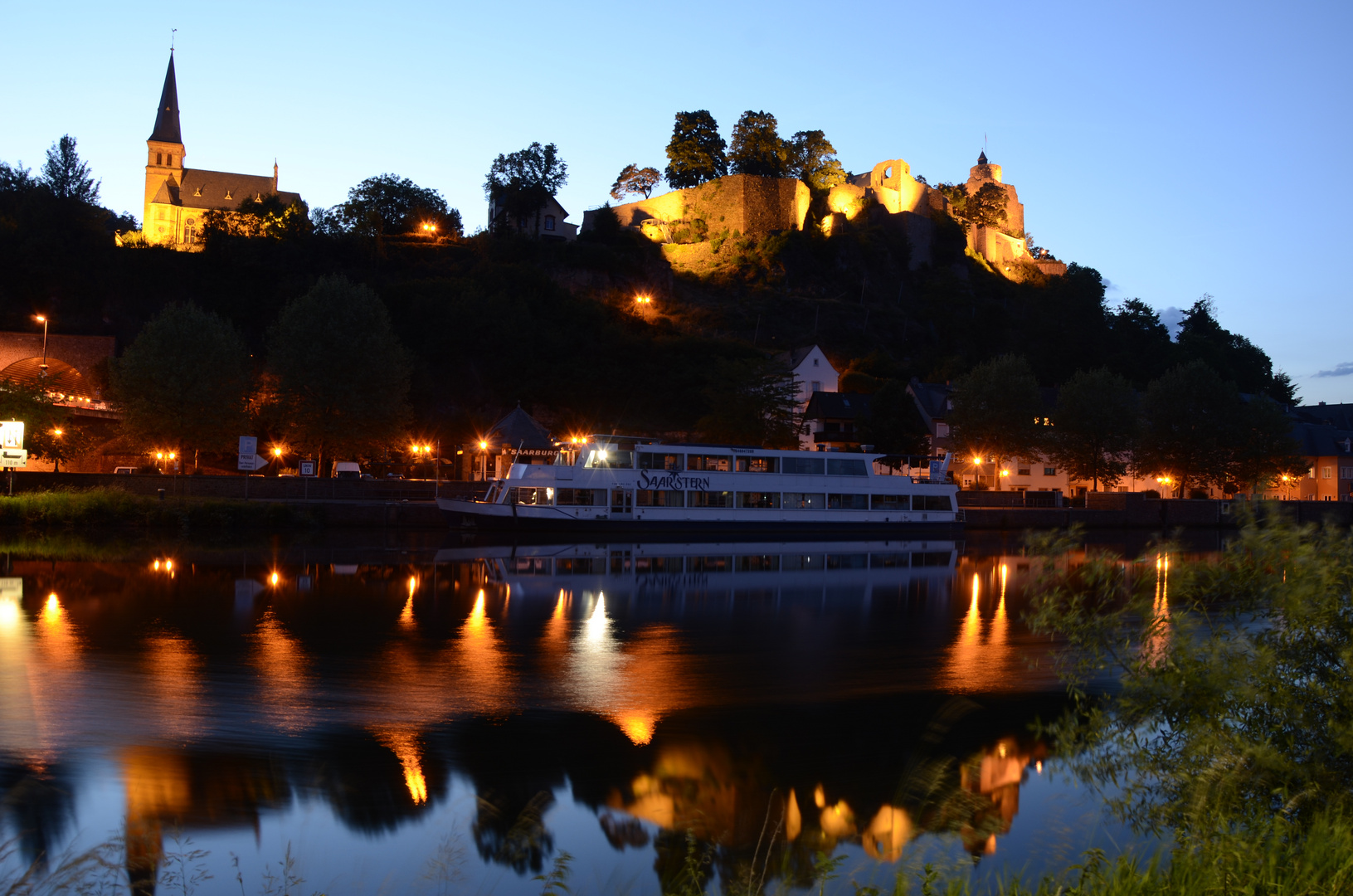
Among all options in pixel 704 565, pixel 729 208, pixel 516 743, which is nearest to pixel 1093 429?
pixel 704 565

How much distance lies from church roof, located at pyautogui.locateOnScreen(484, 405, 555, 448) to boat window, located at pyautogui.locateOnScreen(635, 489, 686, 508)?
44.0 feet

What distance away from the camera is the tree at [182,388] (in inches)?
1965

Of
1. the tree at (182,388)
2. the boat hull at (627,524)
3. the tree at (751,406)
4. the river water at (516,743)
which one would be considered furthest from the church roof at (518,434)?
the river water at (516,743)

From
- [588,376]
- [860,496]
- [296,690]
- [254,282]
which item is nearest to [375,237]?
[254,282]

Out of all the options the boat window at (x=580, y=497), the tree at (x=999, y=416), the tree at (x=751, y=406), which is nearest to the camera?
the boat window at (x=580, y=497)

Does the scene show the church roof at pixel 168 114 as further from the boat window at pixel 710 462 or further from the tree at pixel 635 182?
the boat window at pixel 710 462

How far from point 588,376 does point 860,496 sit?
31.6 meters

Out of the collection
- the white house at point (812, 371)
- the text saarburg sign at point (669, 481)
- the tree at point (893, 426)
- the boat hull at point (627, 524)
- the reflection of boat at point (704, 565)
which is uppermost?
the white house at point (812, 371)

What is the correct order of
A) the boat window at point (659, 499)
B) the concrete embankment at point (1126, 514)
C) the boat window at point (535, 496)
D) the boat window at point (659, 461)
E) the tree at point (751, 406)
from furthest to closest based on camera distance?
the tree at point (751, 406) < the concrete embankment at point (1126, 514) < the boat window at point (659, 461) < the boat window at point (659, 499) < the boat window at point (535, 496)

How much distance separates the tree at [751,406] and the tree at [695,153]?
130 feet

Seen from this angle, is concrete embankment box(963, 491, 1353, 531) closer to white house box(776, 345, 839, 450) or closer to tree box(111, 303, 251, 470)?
white house box(776, 345, 839, 450)

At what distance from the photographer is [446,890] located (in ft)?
22.8

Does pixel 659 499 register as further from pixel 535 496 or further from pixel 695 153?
pixel 695 153

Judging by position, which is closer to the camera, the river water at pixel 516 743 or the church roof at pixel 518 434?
the river water at pixel 516 743
